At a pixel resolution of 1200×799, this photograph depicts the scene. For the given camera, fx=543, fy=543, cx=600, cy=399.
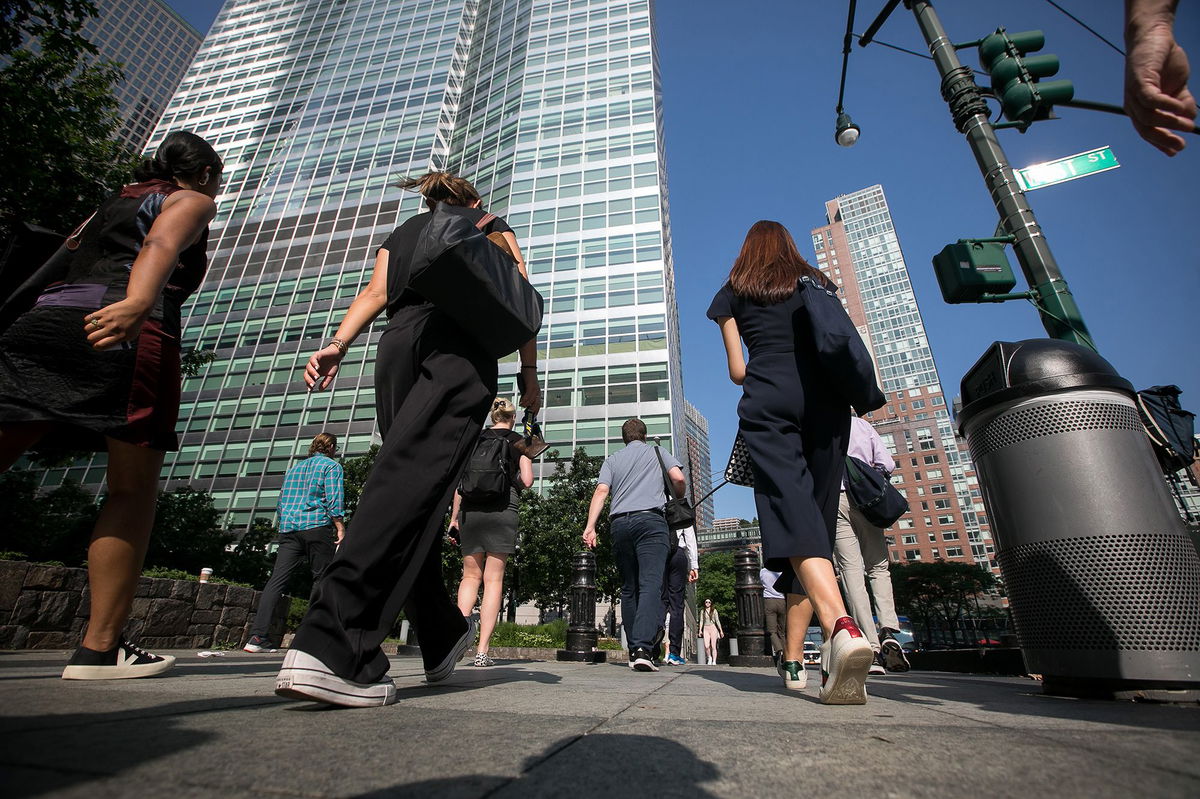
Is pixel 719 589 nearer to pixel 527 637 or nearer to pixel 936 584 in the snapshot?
pixel 936 584

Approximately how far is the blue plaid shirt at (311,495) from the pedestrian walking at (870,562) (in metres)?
4.61

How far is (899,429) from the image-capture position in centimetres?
9406

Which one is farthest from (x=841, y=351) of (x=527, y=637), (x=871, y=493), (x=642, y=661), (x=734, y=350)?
(x=527, y=637)

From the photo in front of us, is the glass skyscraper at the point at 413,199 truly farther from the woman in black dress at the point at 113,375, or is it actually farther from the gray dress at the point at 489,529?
the woman in black dress at the point at 113,375

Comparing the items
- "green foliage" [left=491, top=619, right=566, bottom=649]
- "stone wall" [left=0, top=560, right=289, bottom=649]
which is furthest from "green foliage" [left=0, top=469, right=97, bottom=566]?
"green foliage" [left=491, top=619, right=566, bottom=649]

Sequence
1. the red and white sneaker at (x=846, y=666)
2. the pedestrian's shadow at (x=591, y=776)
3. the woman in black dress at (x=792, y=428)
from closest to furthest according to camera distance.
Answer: the pedestrian's shadow at (x=591, y=776) → the red and white sneaker at (x=846, y=666) → the woman in black dress at (x=792, y=428)

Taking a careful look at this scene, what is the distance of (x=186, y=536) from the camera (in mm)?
22266

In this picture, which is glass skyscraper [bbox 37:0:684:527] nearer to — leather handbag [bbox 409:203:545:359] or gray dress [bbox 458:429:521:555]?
gray dress [bbox 458:429:521:555]

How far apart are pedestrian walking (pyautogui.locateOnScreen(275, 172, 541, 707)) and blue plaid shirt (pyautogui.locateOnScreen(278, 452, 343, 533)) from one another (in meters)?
3.31

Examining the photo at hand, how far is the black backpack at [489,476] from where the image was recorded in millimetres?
4270

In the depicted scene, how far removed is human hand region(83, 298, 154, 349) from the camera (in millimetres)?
1764

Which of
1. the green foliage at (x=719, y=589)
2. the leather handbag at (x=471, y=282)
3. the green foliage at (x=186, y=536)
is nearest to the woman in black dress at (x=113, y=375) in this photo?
the leather handbag at (x=471, y=282)

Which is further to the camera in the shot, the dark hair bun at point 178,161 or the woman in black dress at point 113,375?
the dark hair bun at point 178,161

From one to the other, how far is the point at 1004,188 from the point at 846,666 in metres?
4.23
